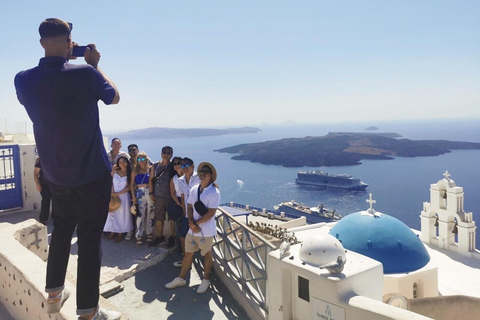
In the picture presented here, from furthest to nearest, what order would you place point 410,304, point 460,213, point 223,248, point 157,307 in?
point 460,213 < point 410,304 < point 223,248 < point 157,307

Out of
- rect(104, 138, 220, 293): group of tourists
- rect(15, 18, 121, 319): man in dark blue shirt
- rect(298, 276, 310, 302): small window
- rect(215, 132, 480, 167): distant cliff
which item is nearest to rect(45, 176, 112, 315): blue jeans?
rect(15, 18, 121, 319): man in dark blue shirt

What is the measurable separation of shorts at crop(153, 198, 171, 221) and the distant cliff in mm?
106149

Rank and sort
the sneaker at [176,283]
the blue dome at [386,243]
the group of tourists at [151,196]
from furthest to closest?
the blue dome at [386,243]
the group of tourists at [151,196]
the sneaker at [176,283]

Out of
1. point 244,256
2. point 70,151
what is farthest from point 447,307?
point 70,151

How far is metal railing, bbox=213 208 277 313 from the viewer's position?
13.2 feet

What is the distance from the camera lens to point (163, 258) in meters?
4.78

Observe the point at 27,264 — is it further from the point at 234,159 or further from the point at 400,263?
the point at 234,159

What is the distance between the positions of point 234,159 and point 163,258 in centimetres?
11923

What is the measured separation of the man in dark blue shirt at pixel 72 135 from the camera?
6.20 ft

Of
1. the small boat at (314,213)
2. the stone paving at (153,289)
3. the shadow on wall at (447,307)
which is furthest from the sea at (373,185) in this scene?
the stone paving at (153,289)

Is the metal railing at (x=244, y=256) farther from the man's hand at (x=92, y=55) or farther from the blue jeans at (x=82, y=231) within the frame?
the man's hand at (x=92, y=55)

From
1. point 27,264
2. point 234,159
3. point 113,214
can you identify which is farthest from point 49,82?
point 234,159

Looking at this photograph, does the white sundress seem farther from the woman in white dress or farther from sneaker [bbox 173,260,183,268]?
sneaker [bbox 173,260,183,268]

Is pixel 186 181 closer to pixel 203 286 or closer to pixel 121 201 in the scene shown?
pixel 121 201
